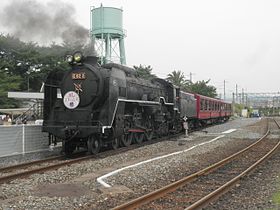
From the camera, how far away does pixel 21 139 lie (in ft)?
46.8

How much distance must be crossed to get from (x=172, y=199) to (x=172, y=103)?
15257mm

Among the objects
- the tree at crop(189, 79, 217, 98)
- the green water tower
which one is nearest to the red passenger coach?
the green water tower

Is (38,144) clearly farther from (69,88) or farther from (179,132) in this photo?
(179,132)

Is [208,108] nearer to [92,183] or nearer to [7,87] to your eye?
[7,87]

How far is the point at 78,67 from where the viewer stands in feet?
47.0

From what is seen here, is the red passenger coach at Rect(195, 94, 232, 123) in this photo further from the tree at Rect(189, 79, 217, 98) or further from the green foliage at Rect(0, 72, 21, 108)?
the tree at Rect(189, 79, 217, 98)

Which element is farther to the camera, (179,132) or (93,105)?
(179,132)

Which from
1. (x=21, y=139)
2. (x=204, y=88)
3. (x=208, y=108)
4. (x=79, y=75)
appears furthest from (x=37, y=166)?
(x=204, y=88)

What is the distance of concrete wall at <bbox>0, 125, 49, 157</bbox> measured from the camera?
13.4m

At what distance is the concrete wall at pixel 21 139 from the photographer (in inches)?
529

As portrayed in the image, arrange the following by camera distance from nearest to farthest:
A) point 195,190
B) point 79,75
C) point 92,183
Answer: point 195,190 < point 92,183 < point 79,75

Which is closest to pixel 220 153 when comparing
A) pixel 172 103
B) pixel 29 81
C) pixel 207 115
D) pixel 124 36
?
pixel 172 103

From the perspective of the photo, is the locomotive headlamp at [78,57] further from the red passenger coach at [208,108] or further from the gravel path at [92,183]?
the red passenger coach at [208,108]

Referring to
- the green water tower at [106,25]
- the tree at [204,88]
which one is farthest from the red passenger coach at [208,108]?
the tree at [204,88]
